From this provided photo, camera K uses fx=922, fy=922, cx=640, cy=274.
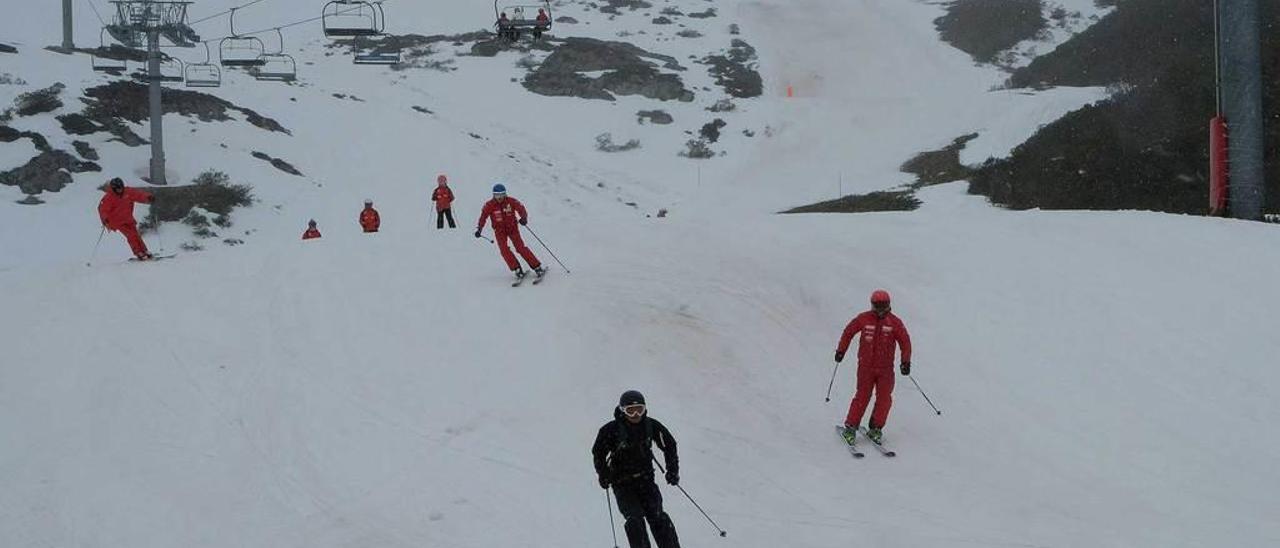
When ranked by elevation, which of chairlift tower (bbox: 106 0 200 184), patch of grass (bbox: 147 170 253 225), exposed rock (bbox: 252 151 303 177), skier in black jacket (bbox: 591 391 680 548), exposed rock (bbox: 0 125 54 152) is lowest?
skier in black jacket (bbox: 591 391 680 548)

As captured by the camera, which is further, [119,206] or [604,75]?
[604,75]

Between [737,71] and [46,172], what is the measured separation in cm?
3574

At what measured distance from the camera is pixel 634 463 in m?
7.10

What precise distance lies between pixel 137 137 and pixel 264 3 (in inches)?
1607

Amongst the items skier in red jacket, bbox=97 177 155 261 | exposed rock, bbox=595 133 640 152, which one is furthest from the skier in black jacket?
exposed rock, bbox=595 133 640 152

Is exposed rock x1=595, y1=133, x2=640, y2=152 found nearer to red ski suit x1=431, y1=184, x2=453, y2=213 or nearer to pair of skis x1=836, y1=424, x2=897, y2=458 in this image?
red ski suit x1=431, y1=184, x2=453, y2=213

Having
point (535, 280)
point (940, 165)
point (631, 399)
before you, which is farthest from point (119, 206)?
point (940, 165)

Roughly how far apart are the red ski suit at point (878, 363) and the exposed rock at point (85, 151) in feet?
92.9

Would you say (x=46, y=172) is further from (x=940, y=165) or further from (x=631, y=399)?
(x=940, y=165)

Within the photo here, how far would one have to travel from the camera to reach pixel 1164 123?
2659 cm

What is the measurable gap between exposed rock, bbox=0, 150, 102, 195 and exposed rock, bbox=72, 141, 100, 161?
46cm

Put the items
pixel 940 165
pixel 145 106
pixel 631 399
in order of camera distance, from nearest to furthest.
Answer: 1. pixel 631 399
2. pixel 940 165
3. pixel 145 106

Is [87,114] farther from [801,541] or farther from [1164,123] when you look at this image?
[1164,123]

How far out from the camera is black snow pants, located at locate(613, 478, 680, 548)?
6875mm
